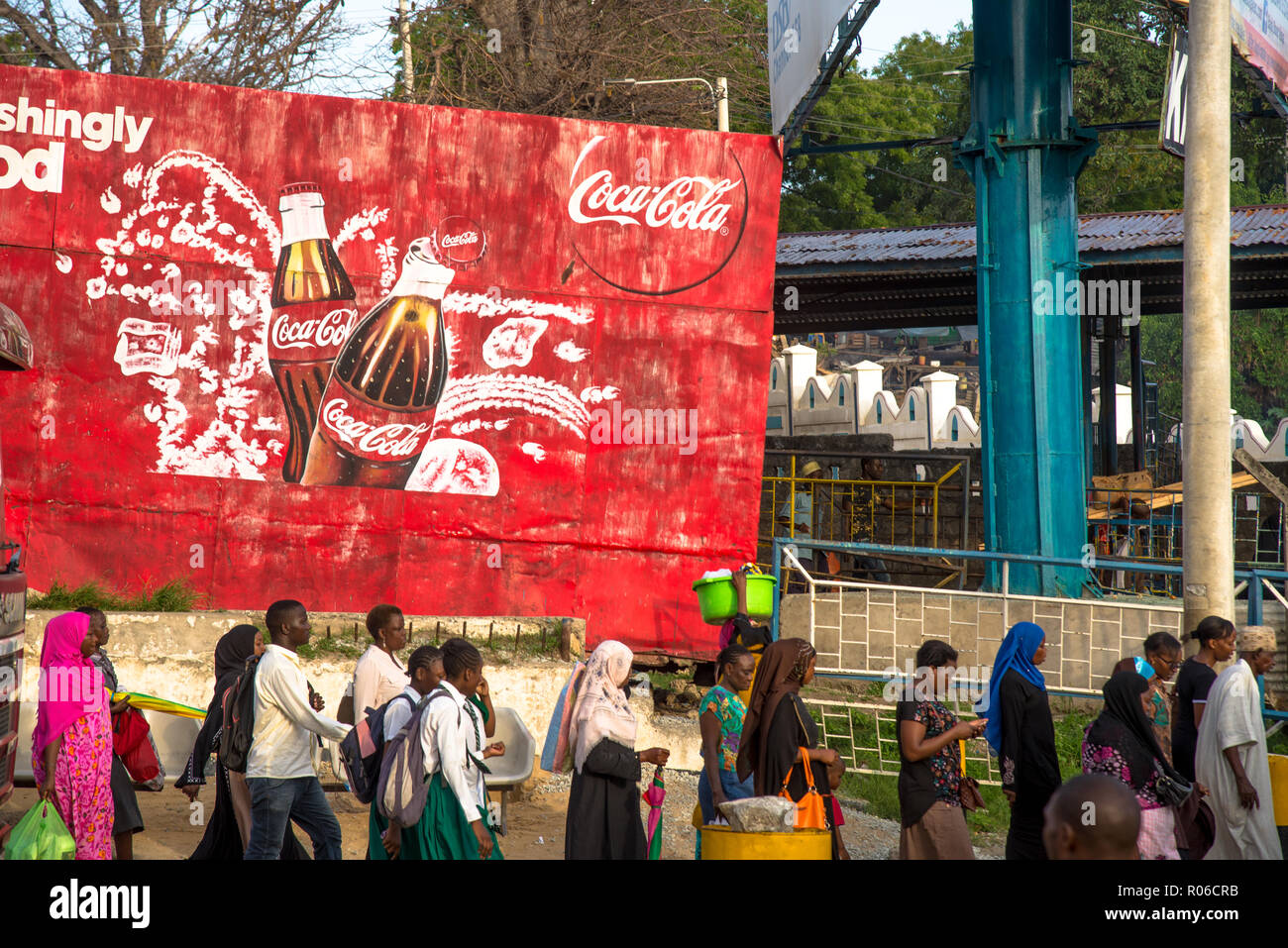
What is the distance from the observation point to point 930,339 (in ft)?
177

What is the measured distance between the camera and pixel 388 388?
12.6 meters

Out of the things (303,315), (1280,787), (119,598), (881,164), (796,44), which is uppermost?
(881,164)

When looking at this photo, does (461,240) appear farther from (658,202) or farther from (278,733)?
(278,733)

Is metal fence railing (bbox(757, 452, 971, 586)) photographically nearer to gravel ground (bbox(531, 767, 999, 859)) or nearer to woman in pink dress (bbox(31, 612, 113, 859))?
gravel ground (bbox(531, 767, 999, 859))

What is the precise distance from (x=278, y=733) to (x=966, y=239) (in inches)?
625

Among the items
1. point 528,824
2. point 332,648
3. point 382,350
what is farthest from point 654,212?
point 528,824

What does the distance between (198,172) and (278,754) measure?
25.0 feet

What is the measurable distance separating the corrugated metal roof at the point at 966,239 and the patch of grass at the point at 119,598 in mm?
10159

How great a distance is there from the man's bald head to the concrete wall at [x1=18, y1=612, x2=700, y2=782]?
6.89 m

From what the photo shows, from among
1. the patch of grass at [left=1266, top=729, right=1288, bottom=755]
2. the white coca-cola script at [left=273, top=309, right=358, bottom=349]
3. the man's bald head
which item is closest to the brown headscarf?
the man's bald head

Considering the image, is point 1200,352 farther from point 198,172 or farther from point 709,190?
point 198,172

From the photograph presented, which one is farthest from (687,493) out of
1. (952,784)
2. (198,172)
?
(952,784)

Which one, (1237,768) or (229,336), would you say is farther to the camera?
(229,336)

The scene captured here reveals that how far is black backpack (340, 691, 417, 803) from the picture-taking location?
21.6 ft
